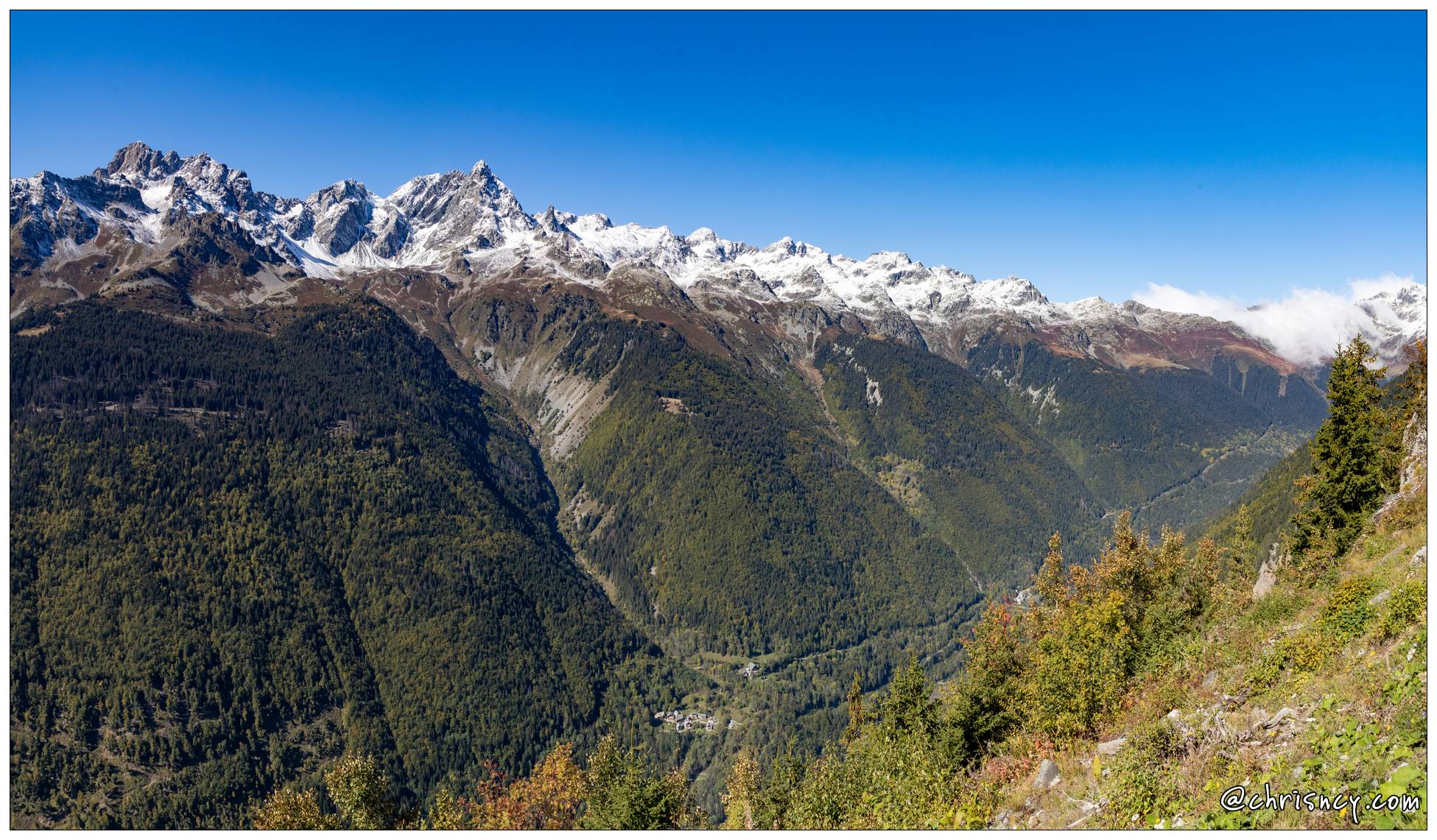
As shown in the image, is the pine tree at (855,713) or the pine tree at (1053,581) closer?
the pine tree at (1053,581)

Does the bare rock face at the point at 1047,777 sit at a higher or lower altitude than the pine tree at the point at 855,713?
higher

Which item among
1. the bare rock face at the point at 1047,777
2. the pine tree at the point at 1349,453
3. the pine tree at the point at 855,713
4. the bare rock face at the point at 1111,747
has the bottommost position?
the pine tree at the point at 855,713

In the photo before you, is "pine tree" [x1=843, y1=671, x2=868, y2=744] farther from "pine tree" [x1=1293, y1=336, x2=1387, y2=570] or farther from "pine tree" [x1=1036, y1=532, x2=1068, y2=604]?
"pine tree" [x1=1293, y1=336, x2=1387, y2=570]

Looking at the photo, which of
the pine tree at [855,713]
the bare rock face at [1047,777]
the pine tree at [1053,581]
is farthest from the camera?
the pine tree at [855,713]

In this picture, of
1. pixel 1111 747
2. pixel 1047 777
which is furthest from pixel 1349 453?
pixel 1047 777

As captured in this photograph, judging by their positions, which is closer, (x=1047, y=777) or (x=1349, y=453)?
(x=1047, y=777)

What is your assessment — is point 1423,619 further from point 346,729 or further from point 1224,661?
point 346,729

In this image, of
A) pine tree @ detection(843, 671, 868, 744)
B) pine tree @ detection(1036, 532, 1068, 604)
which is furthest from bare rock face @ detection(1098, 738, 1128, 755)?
pine tree @ detection(843, 671, 868, 744)

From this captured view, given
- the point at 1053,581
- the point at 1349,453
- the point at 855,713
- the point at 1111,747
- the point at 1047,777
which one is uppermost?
the point at 1349,453

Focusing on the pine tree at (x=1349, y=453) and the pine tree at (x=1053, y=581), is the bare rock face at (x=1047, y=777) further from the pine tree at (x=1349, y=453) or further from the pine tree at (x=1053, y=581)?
the pine tree at (x=1349, y=453)

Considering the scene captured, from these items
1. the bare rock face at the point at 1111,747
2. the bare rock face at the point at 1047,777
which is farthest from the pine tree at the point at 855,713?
the bare rock face at the point at 1047,777

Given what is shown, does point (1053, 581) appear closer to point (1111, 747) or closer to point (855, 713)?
point (855, 713)
